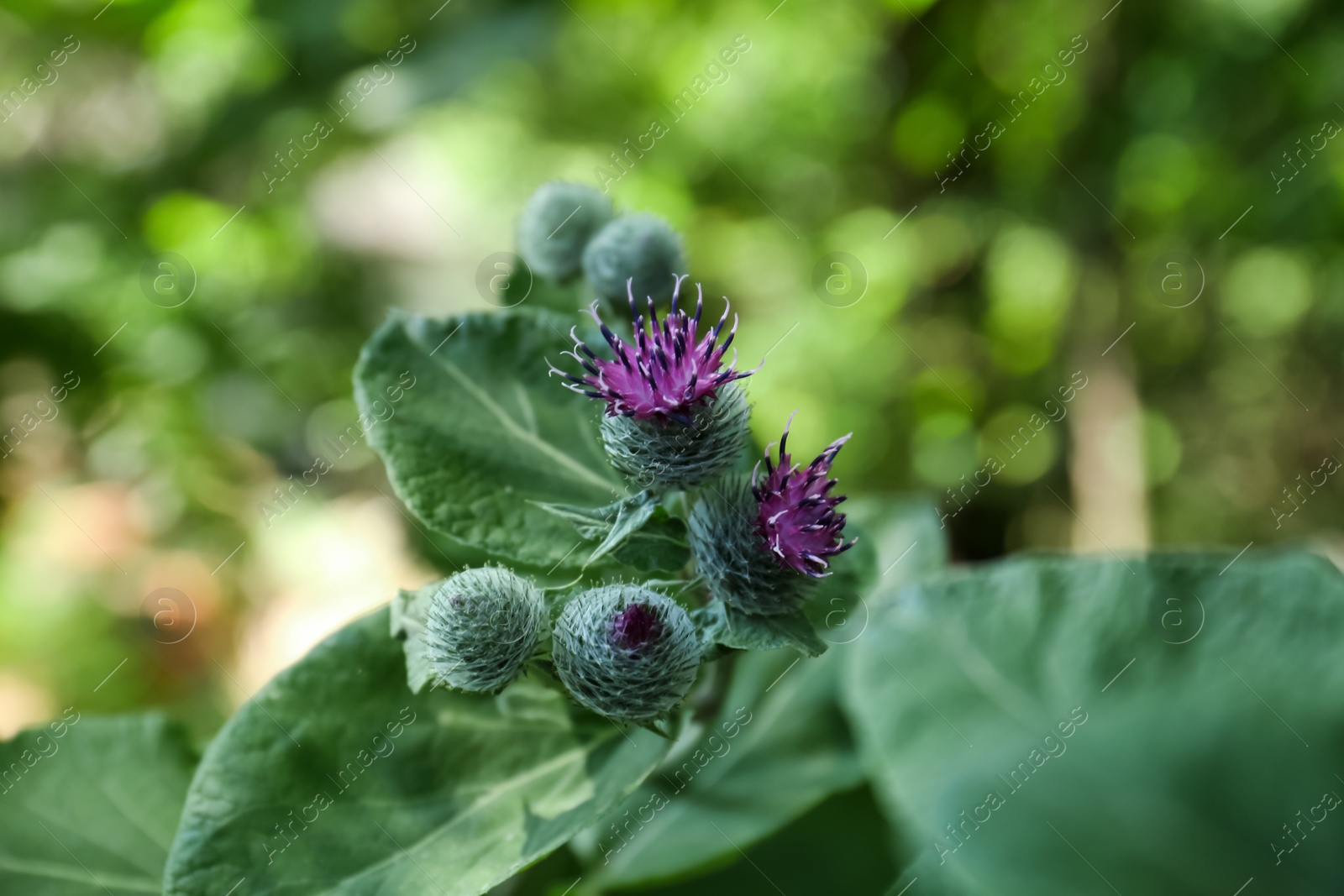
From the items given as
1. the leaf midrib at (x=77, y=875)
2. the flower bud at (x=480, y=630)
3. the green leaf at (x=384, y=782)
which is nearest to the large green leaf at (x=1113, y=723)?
the green leaf at (x=384, y=782)

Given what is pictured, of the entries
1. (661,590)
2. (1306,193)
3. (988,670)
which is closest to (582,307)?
(661,590)

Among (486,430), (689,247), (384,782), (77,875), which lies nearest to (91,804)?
(77,875)

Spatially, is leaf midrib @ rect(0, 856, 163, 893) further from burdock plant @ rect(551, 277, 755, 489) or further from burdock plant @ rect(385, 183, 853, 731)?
burdock plant @ rect(551, 277, 755, 489)

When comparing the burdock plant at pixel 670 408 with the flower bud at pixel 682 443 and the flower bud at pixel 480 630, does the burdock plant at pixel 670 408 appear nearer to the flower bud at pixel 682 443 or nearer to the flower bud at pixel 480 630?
the flower bud at pixel 682 443

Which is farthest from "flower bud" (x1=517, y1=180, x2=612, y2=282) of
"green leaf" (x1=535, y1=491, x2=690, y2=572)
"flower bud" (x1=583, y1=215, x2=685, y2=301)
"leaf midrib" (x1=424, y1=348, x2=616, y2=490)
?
"green leaf" (x1=535, y1=491, x2=690, y2=572)

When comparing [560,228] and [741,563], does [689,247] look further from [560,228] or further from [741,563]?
[741,563]

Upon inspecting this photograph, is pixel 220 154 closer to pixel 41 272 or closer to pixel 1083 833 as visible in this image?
pixel 41 272

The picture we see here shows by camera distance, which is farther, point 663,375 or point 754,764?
point 754,764
